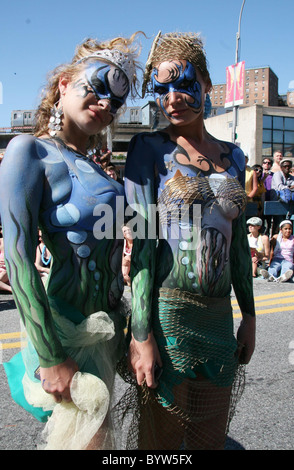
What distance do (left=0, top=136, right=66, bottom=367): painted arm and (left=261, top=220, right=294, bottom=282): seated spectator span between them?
6550mm

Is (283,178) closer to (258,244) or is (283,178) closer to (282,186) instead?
(282,186)

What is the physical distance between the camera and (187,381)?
1.81 m

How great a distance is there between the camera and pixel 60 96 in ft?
6.07

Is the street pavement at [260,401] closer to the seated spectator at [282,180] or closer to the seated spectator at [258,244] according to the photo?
the seated spectator at [258,244]

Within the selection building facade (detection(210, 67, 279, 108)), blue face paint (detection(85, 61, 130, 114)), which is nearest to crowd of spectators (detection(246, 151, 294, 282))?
blue face paint (detection(85, 61, 130, 114))

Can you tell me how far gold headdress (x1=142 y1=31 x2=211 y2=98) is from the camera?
6.13ft

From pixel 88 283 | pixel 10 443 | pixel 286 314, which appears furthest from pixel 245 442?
pixel 286 314

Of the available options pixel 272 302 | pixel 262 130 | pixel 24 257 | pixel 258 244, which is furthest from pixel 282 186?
pixel 262 130

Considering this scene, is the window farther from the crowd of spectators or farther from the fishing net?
the fishing net

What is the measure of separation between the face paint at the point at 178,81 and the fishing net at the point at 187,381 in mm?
834

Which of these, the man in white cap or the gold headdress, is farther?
the man in white cap

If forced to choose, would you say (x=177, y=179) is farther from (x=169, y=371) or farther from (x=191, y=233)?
(x=169, y=371)

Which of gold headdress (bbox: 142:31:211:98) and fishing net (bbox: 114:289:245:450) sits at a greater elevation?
gold headdress (bbox: 142:31:211:98)

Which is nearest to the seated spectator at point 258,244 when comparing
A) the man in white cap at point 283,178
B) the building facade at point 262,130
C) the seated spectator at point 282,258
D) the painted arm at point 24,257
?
the seated spectator at point 282,258
